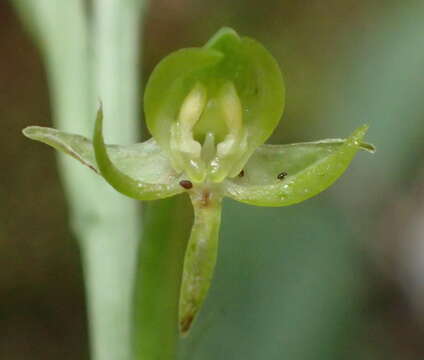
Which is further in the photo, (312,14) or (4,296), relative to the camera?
(312,14)

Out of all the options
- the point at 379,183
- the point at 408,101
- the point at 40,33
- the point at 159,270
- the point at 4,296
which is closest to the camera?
the point at 159,270

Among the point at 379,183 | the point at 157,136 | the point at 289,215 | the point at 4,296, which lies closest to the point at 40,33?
the point at 157,136

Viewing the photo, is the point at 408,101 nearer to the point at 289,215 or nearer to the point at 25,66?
the point at 289,215

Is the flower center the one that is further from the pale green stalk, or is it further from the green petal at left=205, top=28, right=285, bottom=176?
the pale green stalk

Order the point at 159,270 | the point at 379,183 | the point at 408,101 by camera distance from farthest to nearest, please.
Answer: the point at 379,183
the point at 408,101
the point at 159,270

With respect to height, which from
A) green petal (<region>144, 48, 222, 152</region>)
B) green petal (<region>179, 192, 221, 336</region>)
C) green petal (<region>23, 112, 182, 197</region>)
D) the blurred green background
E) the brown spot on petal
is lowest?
the blurred green background

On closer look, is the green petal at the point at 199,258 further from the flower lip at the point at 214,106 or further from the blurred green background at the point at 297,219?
the blurred green background at the point at 297,219

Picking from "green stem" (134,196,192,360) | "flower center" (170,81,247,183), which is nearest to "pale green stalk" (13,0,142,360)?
"green stem" (134,196,192,360)

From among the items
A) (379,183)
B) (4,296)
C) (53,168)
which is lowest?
(4,296)
